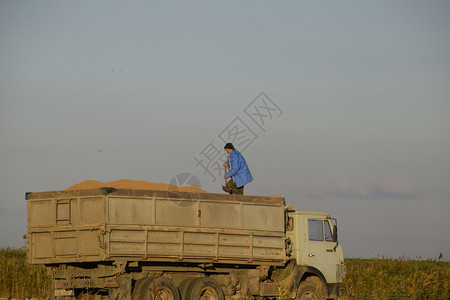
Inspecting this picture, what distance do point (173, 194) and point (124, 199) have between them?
126 centimetres

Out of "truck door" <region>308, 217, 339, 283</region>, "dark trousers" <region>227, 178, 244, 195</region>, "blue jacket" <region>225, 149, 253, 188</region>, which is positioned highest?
"blue jacket" <region>225, 149, 253, 188</region>

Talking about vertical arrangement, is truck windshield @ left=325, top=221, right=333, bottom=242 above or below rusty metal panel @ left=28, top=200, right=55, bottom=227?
below

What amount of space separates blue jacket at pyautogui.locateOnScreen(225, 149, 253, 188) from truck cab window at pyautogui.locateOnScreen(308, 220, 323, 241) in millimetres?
2104

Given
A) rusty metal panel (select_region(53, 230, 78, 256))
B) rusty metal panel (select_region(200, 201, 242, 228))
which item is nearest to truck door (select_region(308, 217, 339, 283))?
rusty metal panel (select_region(200, 201, 242, 228))

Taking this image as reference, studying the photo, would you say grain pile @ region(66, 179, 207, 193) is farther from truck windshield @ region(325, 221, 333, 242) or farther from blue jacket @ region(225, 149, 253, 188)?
truck windshield @ region(325, 221, 333, 242)

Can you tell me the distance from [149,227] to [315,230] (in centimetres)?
535

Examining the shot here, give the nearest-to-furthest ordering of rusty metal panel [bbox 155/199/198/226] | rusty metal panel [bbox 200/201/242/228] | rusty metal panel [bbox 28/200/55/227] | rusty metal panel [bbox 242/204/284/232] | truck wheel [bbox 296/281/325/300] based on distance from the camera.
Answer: rusty metal panel [bbox 155/199/198/226]
rusty metal panel [bbox 28/200/55/227]
rusty metal panel [bbox 200/201/242/228]
rusty metal panel [bbox 242/204/284/232]
truck wheel [bbox 296/281/325/300]

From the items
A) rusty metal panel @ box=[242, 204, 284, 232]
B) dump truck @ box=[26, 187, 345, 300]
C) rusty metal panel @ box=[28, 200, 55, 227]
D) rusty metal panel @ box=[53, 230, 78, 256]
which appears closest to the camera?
dump truck @ box=[26, 187, 345, 300]

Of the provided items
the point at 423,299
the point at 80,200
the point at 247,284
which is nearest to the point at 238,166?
the point at 247,284

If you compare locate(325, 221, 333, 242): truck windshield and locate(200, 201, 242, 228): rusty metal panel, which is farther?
locate(325, 221, 333, 242): truck windshield

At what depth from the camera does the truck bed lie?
50.5 ft

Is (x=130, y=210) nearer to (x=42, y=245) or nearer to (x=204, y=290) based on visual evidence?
(x=42, y=245)

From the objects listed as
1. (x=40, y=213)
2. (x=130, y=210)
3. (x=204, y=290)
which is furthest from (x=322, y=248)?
(x=40, y=213)

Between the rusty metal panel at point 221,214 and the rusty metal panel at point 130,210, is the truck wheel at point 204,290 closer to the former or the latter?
the rusty metal panel at point 221,214
